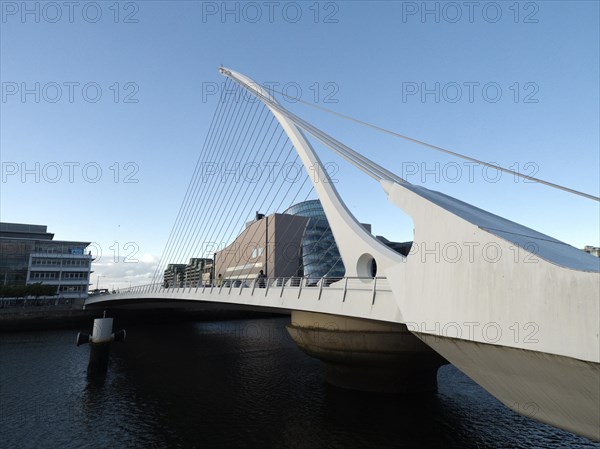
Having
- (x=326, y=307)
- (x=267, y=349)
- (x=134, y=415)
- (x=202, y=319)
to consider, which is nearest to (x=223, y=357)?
(x=267, y=349)

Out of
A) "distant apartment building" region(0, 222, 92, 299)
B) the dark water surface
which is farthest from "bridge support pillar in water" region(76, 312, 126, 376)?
"distant apartment building" region(0, 222, 92, 299)

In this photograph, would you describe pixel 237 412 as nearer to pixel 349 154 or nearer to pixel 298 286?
pixel 298 286

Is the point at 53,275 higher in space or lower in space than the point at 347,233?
lower

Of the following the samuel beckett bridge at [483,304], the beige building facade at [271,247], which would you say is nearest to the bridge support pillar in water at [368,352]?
the samuel beckett bridge at [483,304]

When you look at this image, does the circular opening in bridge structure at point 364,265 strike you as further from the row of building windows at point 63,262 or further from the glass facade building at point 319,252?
the row of building windows at point 63,262

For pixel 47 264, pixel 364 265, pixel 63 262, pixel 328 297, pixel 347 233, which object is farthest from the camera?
pixel 63 262

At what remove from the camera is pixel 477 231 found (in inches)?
277

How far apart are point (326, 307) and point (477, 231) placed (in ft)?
19.1

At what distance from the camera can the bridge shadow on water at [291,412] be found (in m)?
12.4

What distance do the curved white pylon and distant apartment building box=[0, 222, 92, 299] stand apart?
5840 centimetres

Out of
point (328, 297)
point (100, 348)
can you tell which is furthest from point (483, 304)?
point (100, 348)

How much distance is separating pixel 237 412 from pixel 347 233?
28.3 ft

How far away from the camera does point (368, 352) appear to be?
1479 cm

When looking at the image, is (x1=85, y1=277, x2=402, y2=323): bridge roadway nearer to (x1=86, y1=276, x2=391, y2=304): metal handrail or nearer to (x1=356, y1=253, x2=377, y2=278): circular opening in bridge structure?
(x1=86, y1=276, x2=391, y2=304): metal handrail
